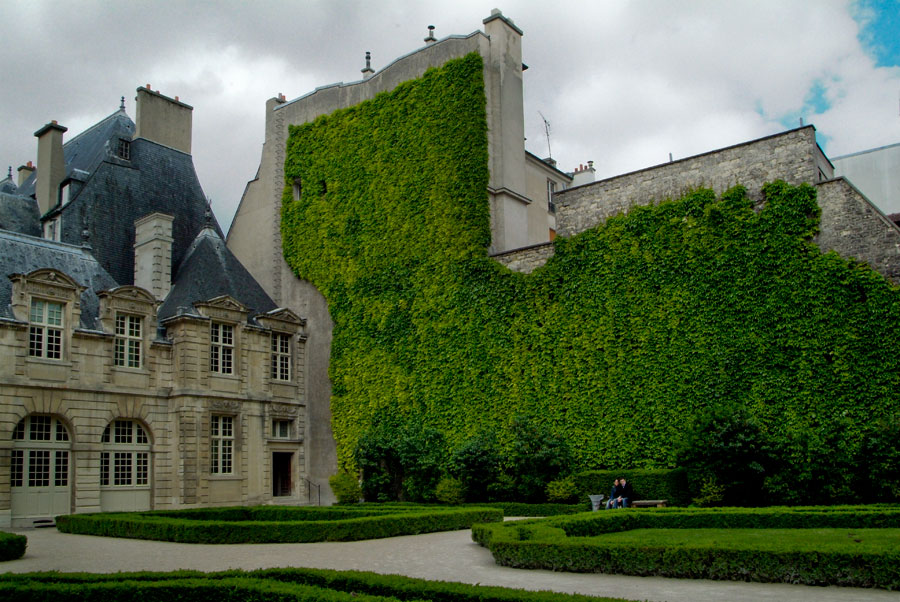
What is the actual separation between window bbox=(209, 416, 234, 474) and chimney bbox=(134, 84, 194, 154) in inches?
512

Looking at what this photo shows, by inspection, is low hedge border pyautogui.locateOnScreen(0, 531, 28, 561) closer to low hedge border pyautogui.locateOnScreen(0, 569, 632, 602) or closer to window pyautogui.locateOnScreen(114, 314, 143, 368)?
low hedge border pyautogui.locateOnScreen(0, 569, 632, 602)

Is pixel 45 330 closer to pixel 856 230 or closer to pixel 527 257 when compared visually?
pixel 527 257

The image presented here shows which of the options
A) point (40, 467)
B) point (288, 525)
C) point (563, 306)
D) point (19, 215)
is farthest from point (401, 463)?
point (19, 215)

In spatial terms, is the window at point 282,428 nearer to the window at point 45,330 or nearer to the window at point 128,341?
the window at point 128,341

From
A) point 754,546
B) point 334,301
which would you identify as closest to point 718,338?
point 754,546

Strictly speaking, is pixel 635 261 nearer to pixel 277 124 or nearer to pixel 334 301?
pixel 334 301

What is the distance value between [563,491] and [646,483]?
2.13 meters

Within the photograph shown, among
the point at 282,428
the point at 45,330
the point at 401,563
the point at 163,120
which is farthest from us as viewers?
the point at 163,120

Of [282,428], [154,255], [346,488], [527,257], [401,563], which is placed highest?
[154,255]

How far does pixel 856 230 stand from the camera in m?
19.6

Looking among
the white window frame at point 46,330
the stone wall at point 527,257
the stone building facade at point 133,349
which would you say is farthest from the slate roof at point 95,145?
the stone wall at point 527,257

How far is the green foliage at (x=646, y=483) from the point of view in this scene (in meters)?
19.9

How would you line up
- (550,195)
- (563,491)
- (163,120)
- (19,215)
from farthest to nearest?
(550,195) < (163,120) < (19,215) < (563,491)

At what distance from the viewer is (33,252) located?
82.3ft
